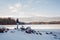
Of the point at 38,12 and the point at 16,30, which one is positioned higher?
the point at 38,12

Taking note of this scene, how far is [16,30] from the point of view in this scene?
370 centimetres

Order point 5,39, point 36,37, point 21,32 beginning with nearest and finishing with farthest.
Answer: point 5,39 → point 36,37 → point 21,32

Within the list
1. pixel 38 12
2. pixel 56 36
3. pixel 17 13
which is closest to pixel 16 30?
pixel 17 13

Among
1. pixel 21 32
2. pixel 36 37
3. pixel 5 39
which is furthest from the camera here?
pixel 21 32

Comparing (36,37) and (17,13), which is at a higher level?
(17,13)

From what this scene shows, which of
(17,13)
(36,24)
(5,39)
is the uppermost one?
(17,13)

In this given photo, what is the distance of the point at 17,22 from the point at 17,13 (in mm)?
246

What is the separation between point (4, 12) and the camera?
10.7 ft

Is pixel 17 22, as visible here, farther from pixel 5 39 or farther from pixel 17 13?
pixel 5 39

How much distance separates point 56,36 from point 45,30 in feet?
1.41

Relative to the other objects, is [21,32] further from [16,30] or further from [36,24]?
[36,24]

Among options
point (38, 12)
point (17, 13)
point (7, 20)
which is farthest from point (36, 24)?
point (7, 20)

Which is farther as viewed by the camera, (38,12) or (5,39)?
(38,12)

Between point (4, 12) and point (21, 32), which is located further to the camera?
point (21, 32)
